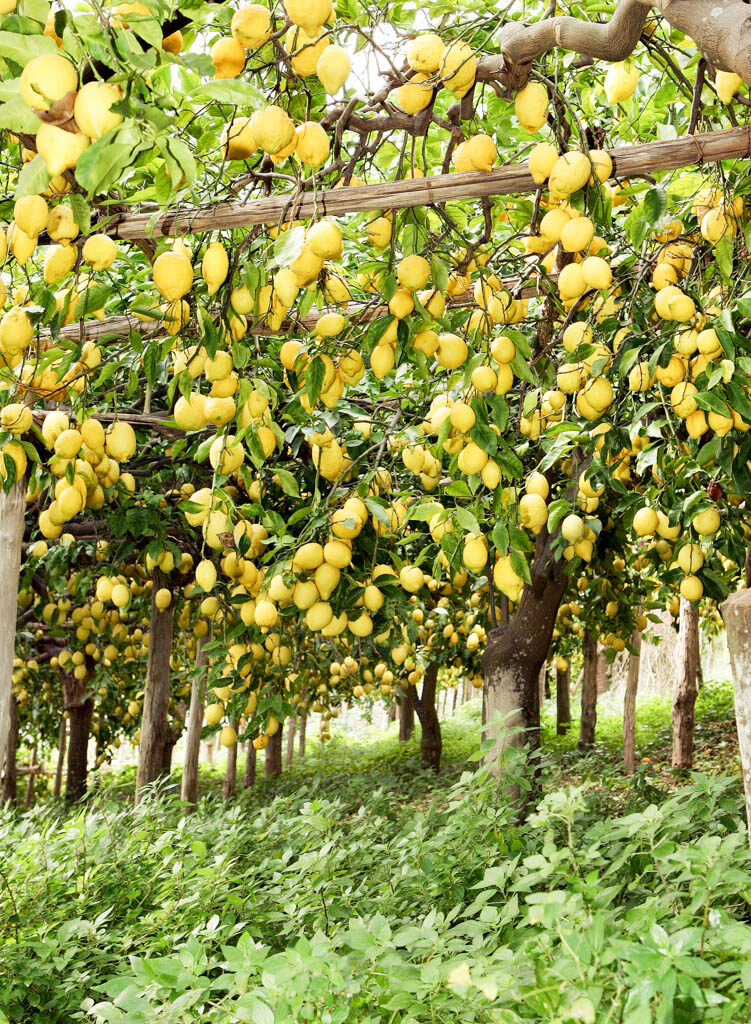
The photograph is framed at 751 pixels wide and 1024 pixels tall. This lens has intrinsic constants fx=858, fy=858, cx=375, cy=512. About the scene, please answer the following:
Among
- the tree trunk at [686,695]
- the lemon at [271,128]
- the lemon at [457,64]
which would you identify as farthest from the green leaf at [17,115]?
the tree trunk at [686,695]

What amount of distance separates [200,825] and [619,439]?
107 inches

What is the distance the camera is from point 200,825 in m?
4.06

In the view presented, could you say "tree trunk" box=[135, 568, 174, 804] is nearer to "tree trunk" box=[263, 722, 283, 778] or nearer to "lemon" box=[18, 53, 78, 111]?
"lemon" box=[18, 53, 78, 111]

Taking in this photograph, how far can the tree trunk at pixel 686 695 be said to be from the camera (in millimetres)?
6383

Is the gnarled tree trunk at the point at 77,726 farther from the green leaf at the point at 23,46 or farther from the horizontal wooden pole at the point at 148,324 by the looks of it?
the green leaf at the point at 23,46

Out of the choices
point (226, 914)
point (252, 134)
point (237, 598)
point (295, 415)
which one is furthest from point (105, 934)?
point (252, 134)

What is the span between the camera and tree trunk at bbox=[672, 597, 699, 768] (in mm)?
6383

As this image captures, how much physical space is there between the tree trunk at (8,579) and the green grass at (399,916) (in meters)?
0.73

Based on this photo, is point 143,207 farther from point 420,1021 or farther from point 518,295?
point 420,1021

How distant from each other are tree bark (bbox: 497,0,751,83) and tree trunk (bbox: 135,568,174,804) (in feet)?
12.8

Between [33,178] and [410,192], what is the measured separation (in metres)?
0.79

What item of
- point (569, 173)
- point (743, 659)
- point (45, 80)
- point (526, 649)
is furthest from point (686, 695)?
point (45, 80)

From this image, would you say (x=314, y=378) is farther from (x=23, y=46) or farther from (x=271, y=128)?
(x=23, y=46)

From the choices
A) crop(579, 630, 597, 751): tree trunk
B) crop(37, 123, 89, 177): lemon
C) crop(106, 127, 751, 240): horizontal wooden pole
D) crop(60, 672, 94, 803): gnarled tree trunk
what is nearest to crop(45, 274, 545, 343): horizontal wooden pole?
crop(106, 127, 751, 240): horizontal wooden pole
